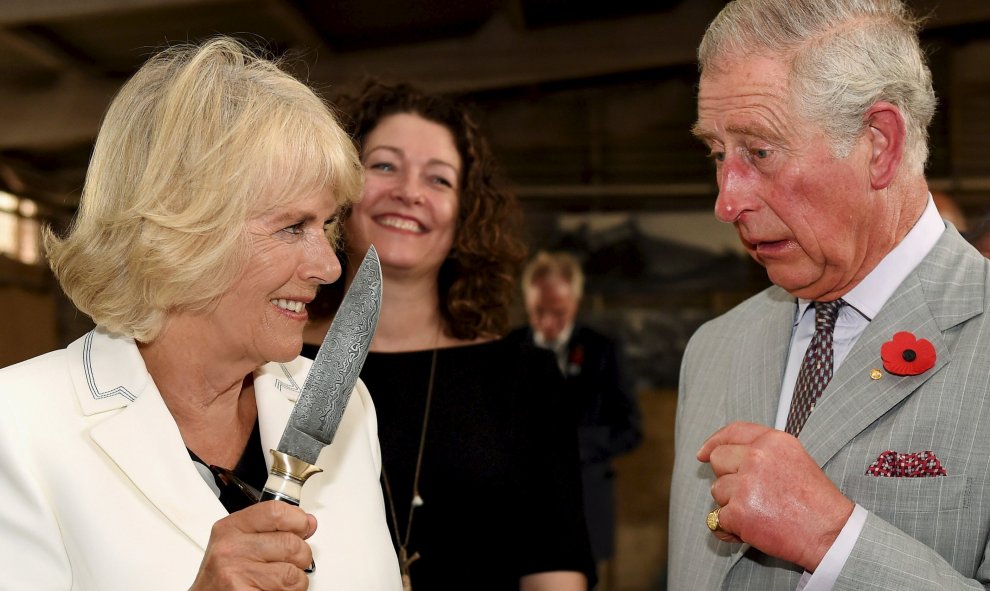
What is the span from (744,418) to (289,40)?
3962mm

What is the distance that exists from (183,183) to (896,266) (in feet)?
3.51

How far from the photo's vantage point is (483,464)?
2.15 m

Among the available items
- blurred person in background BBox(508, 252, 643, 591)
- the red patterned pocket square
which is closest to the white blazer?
the red patterned pocket square

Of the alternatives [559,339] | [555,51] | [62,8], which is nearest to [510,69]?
[555,51]

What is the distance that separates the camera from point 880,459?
1.37 meters

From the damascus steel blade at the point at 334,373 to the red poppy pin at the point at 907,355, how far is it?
2.42 ft

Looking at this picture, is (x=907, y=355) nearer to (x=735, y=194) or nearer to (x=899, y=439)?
(x=899, y=439)

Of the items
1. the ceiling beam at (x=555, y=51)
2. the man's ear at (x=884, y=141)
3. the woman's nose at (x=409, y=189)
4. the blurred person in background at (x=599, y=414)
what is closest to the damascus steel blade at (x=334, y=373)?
the man's ear at (x=884, y=141)

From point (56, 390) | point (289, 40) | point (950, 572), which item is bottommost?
point (950, 572)

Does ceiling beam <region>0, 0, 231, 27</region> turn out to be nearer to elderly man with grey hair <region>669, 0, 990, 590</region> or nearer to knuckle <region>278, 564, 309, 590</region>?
elderly man with grey hair <region>669, 0, 990, 590</region>

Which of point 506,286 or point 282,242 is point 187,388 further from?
point 506,286

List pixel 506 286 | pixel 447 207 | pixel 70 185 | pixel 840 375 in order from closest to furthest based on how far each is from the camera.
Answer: pixel 840 375 < pixel 447 207 < pixel 506 286 < pixel 70 185

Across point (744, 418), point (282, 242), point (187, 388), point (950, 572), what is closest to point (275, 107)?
point (282, 242)

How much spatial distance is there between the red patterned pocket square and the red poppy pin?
0.12 meters
